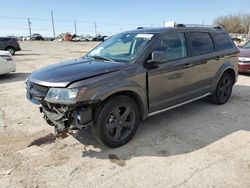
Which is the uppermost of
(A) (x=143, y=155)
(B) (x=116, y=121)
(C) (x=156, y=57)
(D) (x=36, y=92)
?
(C) (x=156, y=57)

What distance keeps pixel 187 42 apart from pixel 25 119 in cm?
352

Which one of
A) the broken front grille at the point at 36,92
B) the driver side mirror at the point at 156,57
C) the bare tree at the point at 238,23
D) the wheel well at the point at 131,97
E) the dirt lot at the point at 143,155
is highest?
the bare tree at the point at 238,23

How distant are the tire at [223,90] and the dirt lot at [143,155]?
0.57m

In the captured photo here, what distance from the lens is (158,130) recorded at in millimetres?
4922

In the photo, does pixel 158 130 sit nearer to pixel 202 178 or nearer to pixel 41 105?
pixel 202 178

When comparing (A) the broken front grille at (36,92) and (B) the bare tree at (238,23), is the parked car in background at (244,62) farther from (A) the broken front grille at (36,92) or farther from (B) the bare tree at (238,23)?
(B) the bare tree at (238,23)

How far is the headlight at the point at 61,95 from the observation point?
12.1ft

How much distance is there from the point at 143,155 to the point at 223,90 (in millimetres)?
3251

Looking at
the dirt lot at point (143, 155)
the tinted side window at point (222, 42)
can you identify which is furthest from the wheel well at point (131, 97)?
the tinted side window at point (222, 42)

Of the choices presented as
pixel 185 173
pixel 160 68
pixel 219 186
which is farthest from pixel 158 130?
pixel 219 186

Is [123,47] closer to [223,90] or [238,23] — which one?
[223,90]

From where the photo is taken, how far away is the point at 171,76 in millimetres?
4848

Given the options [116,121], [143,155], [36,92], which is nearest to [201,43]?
[116,121]

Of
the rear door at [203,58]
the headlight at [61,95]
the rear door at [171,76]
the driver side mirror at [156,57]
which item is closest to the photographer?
the headlight at [61,95]
